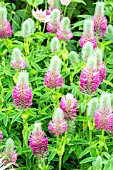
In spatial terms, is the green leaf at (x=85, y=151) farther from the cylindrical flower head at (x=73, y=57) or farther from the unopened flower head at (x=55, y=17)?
the unopened flower head at (x=55, y=17)

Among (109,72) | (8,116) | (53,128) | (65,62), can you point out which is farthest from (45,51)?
(53,128)

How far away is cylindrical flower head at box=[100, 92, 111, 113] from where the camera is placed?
2.05 meters

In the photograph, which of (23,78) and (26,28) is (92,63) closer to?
(23,78)

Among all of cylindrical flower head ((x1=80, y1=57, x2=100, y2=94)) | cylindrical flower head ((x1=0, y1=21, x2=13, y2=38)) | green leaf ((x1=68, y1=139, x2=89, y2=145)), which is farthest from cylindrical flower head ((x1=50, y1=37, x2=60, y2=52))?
green leaf ((x1=68, y1=139, x2=89, y2=145))

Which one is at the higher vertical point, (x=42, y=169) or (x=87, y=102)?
(x=87, y=102)

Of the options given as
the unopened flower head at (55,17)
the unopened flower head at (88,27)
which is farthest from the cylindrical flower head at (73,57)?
the unopened flower head at (55,17)

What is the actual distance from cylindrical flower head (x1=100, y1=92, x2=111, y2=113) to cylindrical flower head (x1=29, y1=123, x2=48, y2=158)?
0.27 m

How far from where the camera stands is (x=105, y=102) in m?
2.06

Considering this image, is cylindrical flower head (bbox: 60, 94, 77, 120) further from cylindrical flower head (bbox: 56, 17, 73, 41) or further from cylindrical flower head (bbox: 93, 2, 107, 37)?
cylindrical flower head (bbox: 93, 2, 107, 37)

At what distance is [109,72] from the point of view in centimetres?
267

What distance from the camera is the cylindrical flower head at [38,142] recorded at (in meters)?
2.11

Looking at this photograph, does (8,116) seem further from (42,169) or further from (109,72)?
(109,72)

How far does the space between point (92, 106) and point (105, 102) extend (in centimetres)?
13

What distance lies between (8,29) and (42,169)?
759 millimetres
